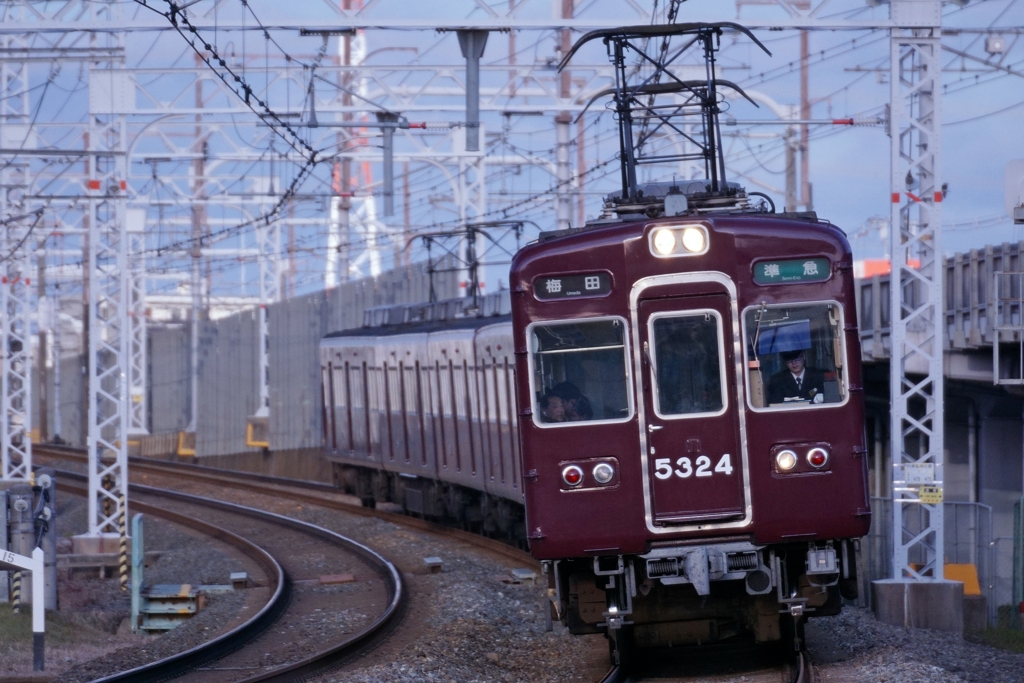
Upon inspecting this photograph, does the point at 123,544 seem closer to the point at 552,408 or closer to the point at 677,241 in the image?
the point at 552,408

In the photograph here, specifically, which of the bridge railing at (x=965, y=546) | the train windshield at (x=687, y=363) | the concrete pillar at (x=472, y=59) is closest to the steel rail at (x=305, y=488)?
the bridge railing at (x=965, y=546)

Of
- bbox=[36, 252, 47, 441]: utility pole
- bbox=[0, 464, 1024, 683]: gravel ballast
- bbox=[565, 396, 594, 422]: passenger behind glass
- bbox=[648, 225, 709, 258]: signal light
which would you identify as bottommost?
bbox=[0, 464, 1024, 683]: gravel ballast

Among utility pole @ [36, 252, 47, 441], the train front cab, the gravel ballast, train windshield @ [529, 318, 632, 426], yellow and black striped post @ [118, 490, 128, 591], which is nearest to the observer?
the train front cab

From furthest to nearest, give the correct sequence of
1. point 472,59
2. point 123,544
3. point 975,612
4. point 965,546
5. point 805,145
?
1. point 805,145
2. point 123,544
3. point 965,546
4. point 472,59
5. point 975,612

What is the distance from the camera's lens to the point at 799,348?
371 inches

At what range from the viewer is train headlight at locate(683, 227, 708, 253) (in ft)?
31.1

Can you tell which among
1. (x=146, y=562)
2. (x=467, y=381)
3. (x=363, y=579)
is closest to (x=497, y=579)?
(x=363, y=579)

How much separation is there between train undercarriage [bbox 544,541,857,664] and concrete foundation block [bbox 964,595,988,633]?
4.91 meters

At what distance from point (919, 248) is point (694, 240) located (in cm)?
545

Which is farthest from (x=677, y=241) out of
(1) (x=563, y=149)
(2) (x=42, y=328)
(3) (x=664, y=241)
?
(2) (x=42, y=328)

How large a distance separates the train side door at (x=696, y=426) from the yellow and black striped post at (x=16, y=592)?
9247 millimetres

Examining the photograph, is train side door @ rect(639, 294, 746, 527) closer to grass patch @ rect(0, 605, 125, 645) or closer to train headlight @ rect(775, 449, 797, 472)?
train headlight @ rect(775, 449, 797, 472)

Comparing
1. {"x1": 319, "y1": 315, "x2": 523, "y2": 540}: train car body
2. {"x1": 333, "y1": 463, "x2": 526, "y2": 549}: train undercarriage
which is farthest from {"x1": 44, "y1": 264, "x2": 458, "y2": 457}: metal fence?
{"x1": 333, "y1": 463, "x2": 526, "y2": 549}: train undercarriage

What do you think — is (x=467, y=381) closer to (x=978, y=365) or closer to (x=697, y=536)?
(x=978, y=365)
